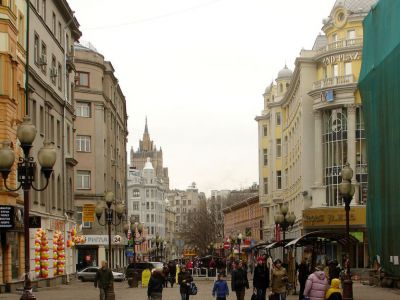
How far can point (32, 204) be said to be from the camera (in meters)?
42.8

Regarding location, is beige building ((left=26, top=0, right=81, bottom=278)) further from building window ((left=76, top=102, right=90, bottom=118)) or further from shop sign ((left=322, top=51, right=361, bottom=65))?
shop sign ((left=322, top=51, right=361, bottom=65))

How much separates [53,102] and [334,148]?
88.9 feet

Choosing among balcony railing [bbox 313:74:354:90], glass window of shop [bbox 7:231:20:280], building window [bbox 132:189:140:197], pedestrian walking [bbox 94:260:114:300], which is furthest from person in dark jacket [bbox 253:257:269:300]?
building window [bbox 132:189:140:197]

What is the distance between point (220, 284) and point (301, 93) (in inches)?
1950

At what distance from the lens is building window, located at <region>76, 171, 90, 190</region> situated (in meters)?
75.0

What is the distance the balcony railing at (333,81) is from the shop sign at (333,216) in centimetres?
977

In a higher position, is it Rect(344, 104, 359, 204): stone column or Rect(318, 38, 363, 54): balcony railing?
Rect(318, 38, 363, 54): balcony railing

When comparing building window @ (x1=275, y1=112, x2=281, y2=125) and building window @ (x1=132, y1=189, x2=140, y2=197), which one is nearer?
building window @ (x1=275, y1=112, x2=281, y2=125)

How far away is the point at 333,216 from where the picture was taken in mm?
65562

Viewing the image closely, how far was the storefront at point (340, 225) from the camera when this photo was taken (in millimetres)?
64875

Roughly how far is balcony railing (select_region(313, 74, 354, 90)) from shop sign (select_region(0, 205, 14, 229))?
3774 centimetres

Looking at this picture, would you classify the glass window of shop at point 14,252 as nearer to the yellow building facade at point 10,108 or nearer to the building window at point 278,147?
the yellow building facade at point 10,108

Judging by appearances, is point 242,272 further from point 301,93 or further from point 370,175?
point 301,93

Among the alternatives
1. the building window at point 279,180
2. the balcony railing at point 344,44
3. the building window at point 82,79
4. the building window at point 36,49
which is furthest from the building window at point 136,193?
the building window at point 36,49
